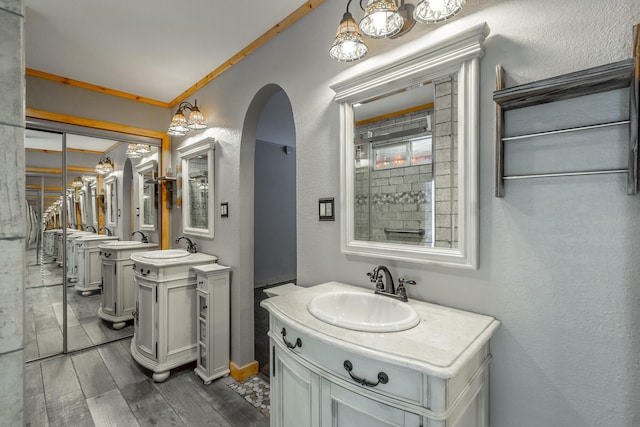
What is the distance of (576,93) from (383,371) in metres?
1.12

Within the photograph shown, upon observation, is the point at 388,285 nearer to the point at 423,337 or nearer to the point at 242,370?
the point at 423,337

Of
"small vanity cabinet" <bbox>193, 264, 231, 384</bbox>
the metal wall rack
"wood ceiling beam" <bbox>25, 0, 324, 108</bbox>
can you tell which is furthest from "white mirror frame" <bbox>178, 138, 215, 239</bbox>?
the metal wall rack

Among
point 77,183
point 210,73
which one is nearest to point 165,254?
point 77,183

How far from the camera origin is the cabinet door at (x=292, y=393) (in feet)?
3.61

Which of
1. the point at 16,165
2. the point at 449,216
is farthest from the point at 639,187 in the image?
the point at 16,165

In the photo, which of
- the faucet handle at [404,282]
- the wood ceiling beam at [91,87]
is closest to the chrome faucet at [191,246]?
the wood ceiling beam at [91,87]

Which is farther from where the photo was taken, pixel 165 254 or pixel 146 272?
pixel 165 254

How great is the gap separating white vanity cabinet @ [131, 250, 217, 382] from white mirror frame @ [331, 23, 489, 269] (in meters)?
1.56

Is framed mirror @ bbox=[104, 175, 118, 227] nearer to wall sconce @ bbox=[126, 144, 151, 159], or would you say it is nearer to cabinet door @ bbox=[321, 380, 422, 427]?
wall sconce @ bbox=[126, 144, 151, 159]

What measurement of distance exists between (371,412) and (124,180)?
11.4ft

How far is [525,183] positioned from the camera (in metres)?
1.11

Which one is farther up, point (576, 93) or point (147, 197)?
point (576, 93)

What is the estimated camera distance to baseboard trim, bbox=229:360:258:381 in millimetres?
2332

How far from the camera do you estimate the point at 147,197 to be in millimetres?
3385
